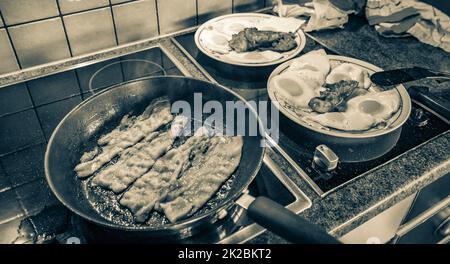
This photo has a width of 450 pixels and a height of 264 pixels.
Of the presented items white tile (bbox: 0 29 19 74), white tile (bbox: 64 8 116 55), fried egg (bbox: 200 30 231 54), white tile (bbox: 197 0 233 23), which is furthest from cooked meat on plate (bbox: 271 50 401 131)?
white tile (bbox: 0 29 19 74)

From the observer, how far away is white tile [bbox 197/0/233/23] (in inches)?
52.6

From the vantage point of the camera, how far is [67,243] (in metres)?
0.66

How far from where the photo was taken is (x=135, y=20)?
122 centimetres

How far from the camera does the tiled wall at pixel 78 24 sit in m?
1.02

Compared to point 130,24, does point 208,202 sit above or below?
below

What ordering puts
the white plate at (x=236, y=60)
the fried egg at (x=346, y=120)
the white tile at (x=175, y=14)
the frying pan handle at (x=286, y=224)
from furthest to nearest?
the white tile at (x=175, y=14) < the white plate at (x=236, y=60) < the fried egg at (x=346, y=120) < the frying pan handle at (x=286, y=224)

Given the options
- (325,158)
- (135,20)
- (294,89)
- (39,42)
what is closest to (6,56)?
(39,42)

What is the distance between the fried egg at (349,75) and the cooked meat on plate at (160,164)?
1.24 feet

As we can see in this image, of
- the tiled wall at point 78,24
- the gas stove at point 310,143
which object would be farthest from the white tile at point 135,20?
the gas stove at point 310,143

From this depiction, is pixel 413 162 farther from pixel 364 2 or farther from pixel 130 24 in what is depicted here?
pixel 130 24

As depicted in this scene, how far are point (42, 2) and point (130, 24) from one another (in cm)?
29

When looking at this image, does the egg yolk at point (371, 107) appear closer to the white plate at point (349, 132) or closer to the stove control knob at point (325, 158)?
the white plate at point (349, 132)

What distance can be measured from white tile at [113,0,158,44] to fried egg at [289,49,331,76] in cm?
55
